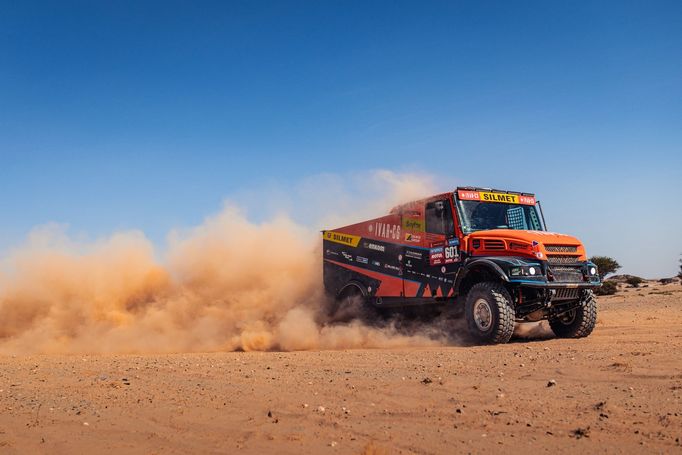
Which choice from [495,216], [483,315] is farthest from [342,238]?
[483,315]

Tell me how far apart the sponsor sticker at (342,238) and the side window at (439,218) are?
2.47 m

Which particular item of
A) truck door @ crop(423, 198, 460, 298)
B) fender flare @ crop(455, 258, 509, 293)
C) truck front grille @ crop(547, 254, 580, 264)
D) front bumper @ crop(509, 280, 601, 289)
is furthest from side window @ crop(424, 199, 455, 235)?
truck front grille @ crop(547, 254, 580, 264)

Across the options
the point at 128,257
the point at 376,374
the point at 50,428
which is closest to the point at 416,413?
the point at 376,374

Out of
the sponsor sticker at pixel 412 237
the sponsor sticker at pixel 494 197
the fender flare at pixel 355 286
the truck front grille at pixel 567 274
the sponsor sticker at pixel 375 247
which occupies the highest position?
the sponsor sticker at pixel 494 197

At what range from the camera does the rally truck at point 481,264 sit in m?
9.87

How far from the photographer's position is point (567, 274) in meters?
10.2

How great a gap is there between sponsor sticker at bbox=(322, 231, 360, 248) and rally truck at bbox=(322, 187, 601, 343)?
311 mm

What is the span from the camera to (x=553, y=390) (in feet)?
18.0

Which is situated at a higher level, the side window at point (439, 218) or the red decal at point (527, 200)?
the red decal at point (527, 200)

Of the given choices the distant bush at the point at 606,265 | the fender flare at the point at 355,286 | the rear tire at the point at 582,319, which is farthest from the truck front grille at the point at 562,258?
the distant bush at the point at 606,265

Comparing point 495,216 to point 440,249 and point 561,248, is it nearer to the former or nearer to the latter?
point 440,249

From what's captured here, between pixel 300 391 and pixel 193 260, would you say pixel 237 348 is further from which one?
pixel 300 391

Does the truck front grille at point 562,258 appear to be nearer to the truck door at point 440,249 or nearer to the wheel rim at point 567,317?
the wheel rim at point 567,317

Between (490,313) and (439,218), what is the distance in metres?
2.27
